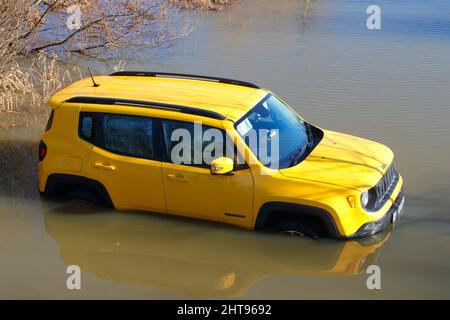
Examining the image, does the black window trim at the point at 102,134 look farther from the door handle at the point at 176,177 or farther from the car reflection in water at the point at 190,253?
the car reflection in water at the point at 190,253

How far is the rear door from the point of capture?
754 centimetres

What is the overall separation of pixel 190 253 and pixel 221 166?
3.49 feet

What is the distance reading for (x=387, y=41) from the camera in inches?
648

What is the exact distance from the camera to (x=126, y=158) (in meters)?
7.61

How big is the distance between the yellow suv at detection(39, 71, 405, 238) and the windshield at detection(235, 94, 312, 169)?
2cm

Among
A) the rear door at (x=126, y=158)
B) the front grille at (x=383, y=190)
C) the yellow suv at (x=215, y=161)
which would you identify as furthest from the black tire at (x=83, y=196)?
the front grille at (x=383, y=190)

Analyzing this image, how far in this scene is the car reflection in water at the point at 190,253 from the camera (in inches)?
272

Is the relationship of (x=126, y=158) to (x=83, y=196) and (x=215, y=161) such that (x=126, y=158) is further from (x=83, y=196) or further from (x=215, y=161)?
(x=215, y=161)

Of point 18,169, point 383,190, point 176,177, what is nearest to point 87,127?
point 176,177

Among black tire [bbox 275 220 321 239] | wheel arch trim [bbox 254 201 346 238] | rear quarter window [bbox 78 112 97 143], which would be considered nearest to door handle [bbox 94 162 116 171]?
rear quarter window [bbox 78 112 97 143]

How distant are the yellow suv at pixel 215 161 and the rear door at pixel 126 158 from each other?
12 mm

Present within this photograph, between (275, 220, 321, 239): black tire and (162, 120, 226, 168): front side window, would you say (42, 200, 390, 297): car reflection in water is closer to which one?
(275, 220, 321, 239): black tire
